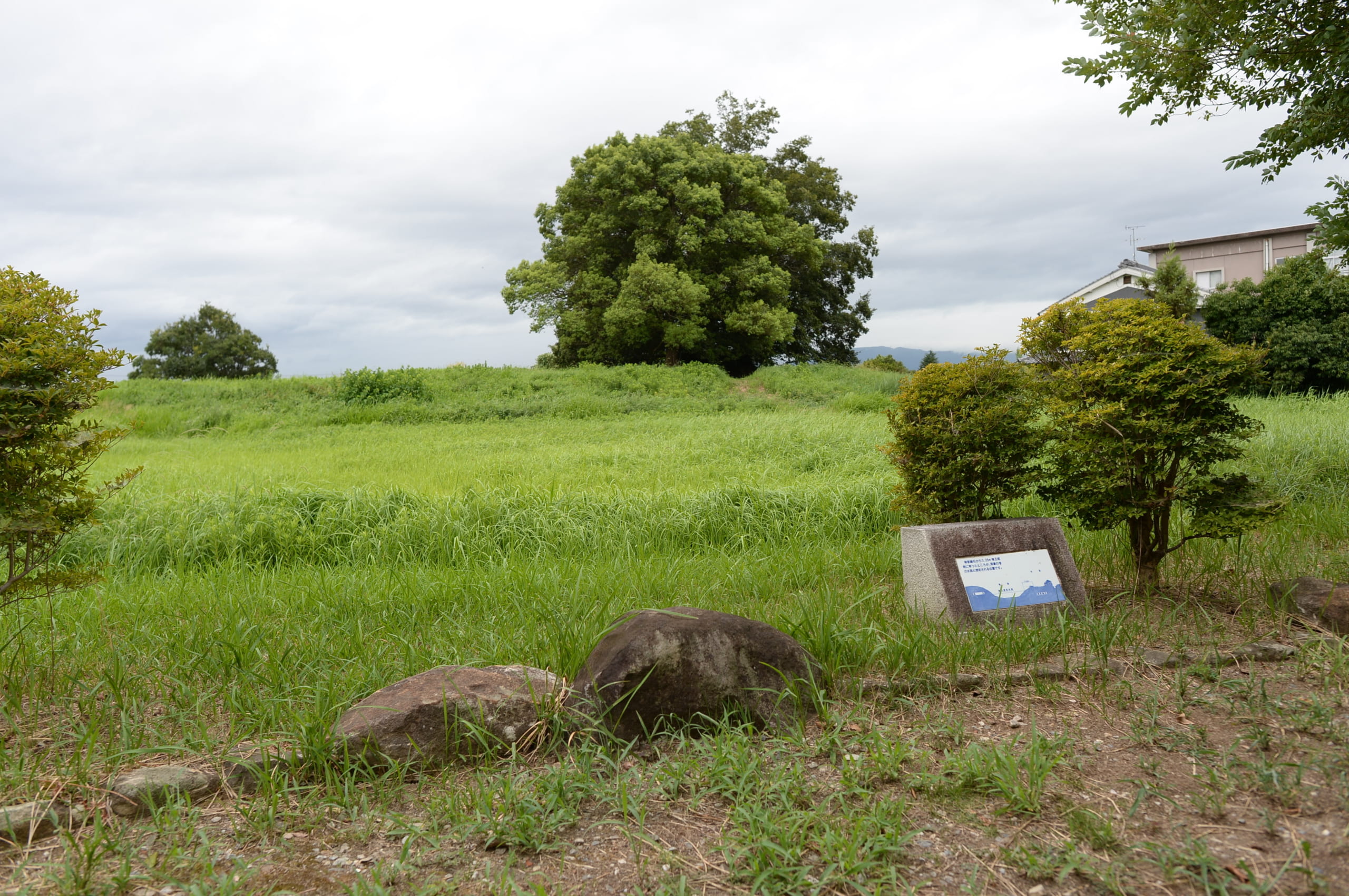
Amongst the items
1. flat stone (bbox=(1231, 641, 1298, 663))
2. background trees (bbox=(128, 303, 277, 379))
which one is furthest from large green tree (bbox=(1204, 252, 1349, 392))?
background trees (bbox=(128, 303, 277, 379))

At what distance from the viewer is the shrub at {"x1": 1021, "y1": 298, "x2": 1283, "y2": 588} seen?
4477mm

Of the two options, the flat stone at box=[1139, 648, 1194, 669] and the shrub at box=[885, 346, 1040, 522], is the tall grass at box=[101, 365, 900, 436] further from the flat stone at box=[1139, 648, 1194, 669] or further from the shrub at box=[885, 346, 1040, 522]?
the flat stone at box=[1139, 648, 1194, 669]

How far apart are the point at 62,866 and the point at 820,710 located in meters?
2.56

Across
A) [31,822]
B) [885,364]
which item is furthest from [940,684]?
[885,364]

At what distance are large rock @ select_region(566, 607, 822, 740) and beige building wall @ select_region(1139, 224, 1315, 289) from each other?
34617 mm

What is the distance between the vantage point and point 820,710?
3238mm

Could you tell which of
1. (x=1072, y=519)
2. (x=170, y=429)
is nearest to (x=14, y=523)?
(x=1072, y=519)

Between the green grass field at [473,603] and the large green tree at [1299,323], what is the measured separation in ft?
39.3

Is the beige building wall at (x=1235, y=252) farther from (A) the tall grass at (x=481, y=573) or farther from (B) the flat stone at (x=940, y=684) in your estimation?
(B) the flat stone at (x=940, y=684)

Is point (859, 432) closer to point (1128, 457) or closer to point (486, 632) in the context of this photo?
point (1128, 457)

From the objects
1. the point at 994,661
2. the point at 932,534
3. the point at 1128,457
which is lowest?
the point at 994,661

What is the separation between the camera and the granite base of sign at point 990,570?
4445 mm

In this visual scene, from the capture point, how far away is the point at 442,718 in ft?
9.97

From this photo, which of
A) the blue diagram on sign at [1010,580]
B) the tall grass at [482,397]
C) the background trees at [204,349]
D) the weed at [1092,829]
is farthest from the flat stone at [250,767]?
the background trees at [204,349]
